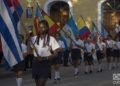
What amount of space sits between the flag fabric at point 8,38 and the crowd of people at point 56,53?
12.5 inches

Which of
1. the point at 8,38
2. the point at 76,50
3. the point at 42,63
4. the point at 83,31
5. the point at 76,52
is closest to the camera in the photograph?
the point at 42,63

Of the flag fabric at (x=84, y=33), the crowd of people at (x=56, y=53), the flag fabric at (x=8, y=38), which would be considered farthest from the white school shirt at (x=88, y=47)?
the flag fabric at (x=8, y=38)

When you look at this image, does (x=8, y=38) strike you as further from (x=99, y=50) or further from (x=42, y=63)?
(x=99, y=50)

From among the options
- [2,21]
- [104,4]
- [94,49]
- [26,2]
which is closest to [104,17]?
[104,4]

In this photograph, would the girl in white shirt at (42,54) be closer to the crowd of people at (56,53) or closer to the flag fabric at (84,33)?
the crowd of people at (56,53)

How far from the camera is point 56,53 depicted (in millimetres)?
10852

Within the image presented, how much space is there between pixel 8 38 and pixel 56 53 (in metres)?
1.45

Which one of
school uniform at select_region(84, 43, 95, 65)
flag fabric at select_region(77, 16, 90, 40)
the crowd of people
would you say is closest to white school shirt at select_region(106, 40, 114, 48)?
the crowd of people

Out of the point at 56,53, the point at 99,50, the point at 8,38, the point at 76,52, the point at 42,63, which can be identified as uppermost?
the point at 8,38

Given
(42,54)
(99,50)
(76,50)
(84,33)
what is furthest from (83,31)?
(42,54)

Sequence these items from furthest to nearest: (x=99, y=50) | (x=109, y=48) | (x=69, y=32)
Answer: (x=109, y=48)
(x=99, y=50)
(x=69, y=32)

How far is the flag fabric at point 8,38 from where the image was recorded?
11617 mm

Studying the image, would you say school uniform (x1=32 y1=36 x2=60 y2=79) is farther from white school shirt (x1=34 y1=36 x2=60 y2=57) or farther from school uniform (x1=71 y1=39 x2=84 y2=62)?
school uniform (x1=71 y1=39 x2=84 y2=62)

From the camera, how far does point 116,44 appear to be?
985 inches
